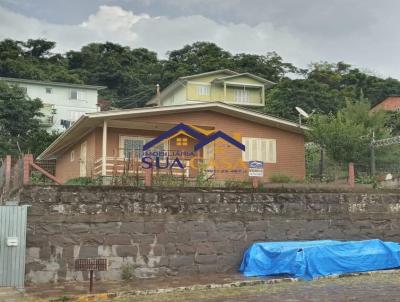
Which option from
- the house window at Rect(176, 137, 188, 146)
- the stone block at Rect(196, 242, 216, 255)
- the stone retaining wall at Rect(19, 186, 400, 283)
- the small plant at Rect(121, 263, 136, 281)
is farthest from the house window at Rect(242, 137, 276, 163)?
the small plant at Rect(121, 263, 136, 281)

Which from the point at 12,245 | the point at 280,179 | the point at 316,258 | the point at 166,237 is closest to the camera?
the point at 12,245

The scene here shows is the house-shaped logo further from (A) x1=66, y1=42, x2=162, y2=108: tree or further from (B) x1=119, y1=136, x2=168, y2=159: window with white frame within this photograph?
(A) x1=66, y1=42, x2=162, y2=108: tree

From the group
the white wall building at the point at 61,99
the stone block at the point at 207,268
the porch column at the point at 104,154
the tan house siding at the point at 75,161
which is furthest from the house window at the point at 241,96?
the stone block at the point at 207,268

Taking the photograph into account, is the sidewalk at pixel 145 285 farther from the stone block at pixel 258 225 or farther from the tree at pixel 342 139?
the tree at pixel 342 139

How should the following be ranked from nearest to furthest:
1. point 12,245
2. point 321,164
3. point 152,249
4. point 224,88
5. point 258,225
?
point 12,245, point 152,249, point 258,225, point 321,164, point 224,88

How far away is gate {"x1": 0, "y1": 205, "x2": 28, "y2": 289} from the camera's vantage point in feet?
34.3

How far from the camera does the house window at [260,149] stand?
69.9 ft

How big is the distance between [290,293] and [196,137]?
39.3 feet

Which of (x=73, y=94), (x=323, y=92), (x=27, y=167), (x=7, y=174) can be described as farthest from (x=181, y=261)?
(x=73, y=94)

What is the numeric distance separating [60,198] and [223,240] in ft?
13.0

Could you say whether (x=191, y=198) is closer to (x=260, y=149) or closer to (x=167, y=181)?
(x=167, y=181)

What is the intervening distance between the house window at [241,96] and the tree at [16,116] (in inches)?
728

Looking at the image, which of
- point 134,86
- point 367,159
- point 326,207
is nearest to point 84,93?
point 134,86

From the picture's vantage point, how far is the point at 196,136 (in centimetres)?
2103
